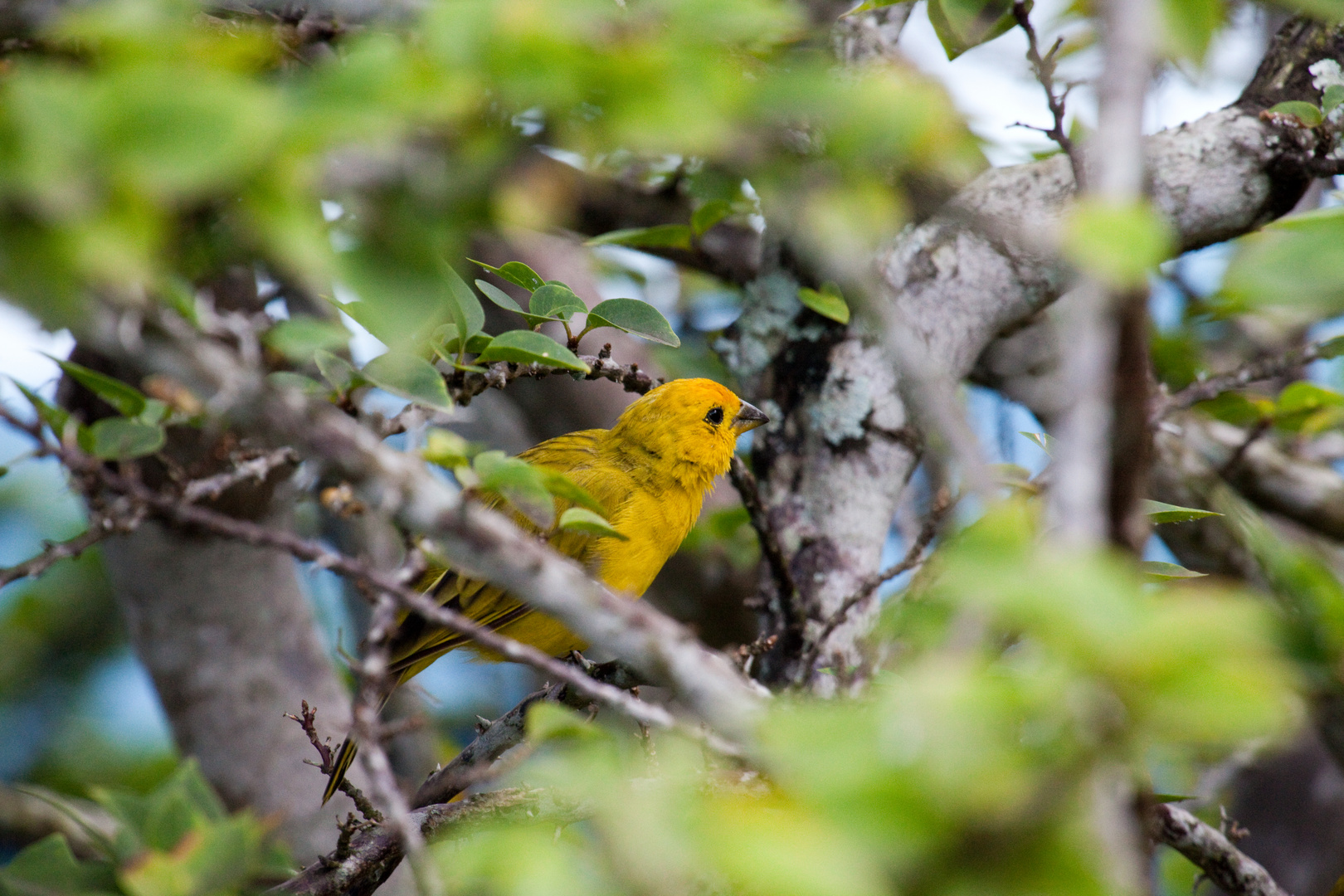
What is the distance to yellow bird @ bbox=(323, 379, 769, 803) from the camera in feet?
10.2

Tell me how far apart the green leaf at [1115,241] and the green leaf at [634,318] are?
3.44ft

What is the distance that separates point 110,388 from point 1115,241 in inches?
52.4

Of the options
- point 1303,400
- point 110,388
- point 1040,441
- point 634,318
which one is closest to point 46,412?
point 110,388

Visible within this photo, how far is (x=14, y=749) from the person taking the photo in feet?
17.2

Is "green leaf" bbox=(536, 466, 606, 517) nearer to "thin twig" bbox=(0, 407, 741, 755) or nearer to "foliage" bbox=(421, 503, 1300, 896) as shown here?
"thin twig" bbox=(0, 407, 741, 755)

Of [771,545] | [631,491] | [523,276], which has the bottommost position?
[631,491]

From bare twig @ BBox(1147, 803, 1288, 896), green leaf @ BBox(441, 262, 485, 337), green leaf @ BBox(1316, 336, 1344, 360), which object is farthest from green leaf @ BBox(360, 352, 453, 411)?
bare twig @ BBox(1147, 803, 1288, 896)

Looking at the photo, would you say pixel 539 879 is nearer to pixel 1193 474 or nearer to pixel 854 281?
pixel 854 281

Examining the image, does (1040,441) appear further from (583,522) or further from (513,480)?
(513,480)

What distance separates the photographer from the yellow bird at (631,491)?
3.12 meters

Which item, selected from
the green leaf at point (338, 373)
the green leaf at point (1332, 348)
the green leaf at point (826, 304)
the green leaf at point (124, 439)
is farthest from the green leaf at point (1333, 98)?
the green leaf at point (124, 439)

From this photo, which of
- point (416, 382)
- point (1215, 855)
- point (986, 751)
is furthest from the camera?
point (1215, 855)

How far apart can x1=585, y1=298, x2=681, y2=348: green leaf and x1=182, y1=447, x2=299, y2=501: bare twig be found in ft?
1.97

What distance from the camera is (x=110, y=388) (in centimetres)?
140
